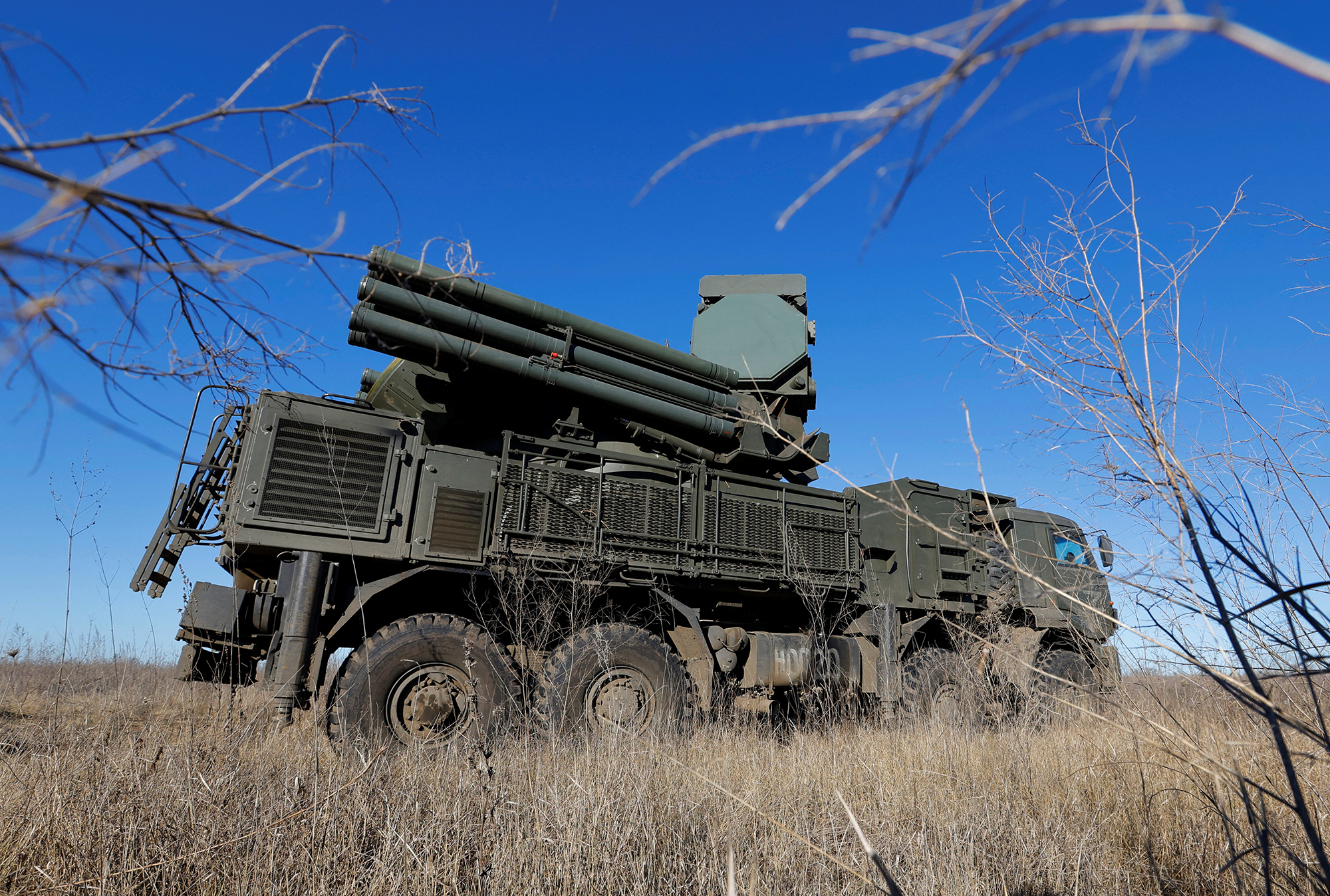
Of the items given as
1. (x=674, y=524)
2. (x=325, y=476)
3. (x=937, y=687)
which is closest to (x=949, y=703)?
(x=937, y=687)

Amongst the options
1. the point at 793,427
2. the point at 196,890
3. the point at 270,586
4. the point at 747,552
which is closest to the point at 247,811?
the point at 196,890

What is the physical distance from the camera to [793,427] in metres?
9.72

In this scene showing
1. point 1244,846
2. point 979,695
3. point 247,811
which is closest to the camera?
point 247,811

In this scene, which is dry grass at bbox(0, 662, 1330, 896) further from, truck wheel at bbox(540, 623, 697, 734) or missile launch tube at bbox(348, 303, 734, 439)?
missile launch tube at bbox(348, 303, 734, 439)

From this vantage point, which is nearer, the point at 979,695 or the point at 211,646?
the point at 211,646

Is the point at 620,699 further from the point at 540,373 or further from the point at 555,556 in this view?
the point at 540,373

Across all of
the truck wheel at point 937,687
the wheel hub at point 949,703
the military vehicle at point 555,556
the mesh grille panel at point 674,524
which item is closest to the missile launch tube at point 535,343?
the military vehicle at point 555,556

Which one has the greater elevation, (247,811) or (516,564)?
→ (516,564)

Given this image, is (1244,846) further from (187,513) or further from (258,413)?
(187,513)

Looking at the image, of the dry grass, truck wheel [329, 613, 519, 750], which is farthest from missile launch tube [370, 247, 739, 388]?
the dry grass

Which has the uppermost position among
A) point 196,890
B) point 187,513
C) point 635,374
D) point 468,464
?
point 635,374

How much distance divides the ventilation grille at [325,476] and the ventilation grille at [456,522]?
0.48 meters

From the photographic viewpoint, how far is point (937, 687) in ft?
28.9

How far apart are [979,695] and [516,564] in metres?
5.33
